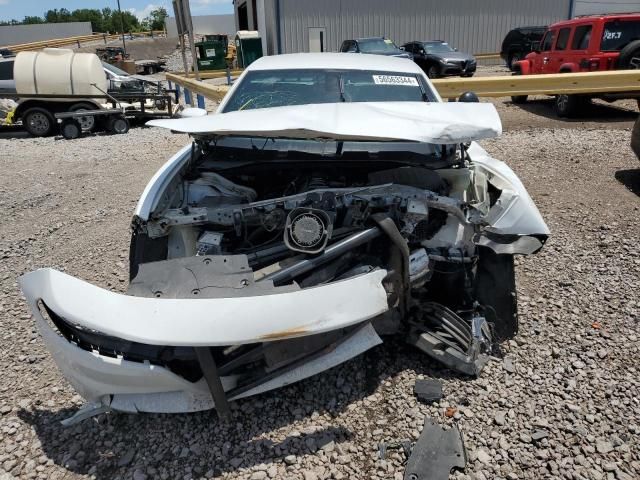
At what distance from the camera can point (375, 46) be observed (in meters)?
15.0

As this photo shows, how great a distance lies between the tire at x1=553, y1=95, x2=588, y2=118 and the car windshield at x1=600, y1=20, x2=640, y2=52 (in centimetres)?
129

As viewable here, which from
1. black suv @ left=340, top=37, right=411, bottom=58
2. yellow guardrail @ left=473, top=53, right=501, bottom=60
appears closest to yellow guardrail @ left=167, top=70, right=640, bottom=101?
black suv @ left=340, top=37, right=411, bottom=58

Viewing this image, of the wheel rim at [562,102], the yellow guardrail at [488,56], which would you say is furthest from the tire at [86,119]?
the yellow guardrail at [488,56]

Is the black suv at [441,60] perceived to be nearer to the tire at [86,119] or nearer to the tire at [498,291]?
the tire at [86,119]

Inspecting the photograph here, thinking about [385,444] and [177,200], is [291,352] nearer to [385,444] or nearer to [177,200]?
[385,444]

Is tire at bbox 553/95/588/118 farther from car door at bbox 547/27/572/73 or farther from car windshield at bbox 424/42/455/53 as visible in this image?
car windshield at bbox 424/42/455/53

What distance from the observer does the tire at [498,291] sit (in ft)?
8.95

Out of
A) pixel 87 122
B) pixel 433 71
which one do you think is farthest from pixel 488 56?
pixel 87 122

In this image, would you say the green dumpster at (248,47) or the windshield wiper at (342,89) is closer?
the windshield wiper at (342,89)

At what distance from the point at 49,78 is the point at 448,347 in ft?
35.9

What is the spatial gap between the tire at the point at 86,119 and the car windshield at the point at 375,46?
832cm

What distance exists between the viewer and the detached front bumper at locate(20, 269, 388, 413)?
1.82m

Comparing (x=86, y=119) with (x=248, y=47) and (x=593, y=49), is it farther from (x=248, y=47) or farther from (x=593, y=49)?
(x=248, y=47)

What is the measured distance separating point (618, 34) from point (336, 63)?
8002mm
